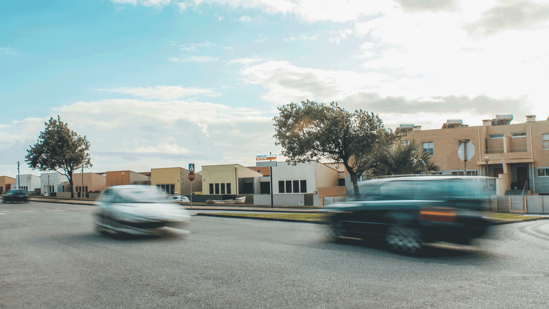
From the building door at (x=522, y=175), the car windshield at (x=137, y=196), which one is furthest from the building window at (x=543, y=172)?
the car windshield at (x=137, y=196)

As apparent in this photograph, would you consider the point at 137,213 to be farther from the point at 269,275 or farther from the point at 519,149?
the point at 519,149

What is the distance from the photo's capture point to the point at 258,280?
5.93 meters

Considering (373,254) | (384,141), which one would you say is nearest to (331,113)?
(384,141)

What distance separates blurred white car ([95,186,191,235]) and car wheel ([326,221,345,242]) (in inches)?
155

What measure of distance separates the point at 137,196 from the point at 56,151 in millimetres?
44978

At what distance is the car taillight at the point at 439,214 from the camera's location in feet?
24.6

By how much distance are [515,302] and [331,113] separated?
25.4 meters

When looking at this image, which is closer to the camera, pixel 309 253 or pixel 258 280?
pixel 258 280

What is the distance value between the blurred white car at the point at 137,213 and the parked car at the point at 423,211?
5098 millimetres

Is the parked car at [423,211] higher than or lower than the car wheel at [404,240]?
higher

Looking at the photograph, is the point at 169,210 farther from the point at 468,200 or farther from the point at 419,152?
the point at 419,152

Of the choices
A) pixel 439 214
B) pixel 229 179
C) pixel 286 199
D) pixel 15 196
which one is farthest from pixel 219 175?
pixel 439 214

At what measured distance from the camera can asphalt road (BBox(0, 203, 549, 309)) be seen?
16.2 feet

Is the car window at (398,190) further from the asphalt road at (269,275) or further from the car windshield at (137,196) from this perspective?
the car windshield at (137,196)
